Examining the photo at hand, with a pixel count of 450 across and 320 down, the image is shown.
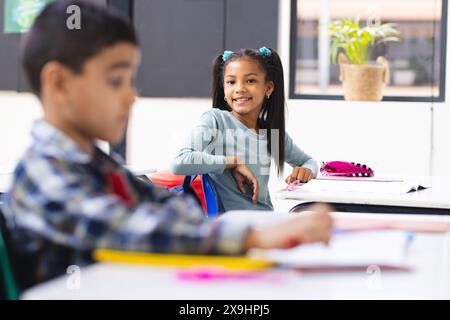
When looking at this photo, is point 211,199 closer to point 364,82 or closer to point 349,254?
point 349,254

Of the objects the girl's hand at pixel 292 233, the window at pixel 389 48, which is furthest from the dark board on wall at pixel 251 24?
the girl's hand at pixel 292 233

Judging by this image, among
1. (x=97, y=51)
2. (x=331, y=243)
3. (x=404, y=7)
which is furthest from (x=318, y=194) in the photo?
(x=404, y=7)

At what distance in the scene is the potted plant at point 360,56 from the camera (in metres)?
4.64

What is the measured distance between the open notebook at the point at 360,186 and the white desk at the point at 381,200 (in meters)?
0.06

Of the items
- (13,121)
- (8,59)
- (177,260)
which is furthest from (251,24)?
(177,260)

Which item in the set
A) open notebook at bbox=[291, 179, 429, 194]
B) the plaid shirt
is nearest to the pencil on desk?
the plaid shirt

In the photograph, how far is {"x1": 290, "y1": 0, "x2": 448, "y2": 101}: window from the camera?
482 cm

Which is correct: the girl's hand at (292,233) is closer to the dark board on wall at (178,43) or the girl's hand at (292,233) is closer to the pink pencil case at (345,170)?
the pink pencil case at (345,170)

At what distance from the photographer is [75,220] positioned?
831mm

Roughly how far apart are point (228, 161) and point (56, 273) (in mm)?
1320

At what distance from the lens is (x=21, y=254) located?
0.90 m

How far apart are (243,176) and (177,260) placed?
4.61ft

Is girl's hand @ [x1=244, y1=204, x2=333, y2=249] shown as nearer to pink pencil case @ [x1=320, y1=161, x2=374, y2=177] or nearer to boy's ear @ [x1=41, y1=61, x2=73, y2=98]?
boy's ear @ [x1=41, y1=61, x2=73, y2=98]
